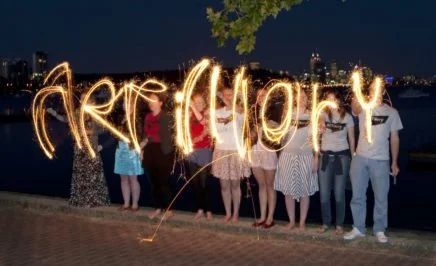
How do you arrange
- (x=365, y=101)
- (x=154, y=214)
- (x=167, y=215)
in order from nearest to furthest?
Answer: (x=365, y=101), (x=167, y=215), (x=154, y=214)

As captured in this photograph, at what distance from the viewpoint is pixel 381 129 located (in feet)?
27.8

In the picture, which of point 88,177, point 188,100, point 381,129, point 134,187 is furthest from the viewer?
point 88,177

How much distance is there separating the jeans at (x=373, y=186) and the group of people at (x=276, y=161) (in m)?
0.01

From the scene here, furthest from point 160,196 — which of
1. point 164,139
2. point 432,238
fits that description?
point 432,238

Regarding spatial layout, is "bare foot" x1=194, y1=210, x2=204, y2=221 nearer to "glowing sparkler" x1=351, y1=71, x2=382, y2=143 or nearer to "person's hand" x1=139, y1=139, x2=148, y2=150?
"person's hand" x1=139, y1=139, x2=148, y2=150

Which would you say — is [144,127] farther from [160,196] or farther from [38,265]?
[38,265]

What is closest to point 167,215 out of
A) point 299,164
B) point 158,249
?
point 158,249

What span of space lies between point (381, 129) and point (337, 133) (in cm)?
68

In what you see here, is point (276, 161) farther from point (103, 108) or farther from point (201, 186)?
point (103, 108)

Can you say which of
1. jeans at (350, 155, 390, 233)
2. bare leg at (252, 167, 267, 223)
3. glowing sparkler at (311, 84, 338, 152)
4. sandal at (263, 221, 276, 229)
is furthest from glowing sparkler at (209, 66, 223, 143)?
jeans at (350, 155, 390, 233)

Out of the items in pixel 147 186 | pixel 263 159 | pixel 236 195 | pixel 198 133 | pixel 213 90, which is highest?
pixel 213 90

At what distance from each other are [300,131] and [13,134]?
5754 centimetres

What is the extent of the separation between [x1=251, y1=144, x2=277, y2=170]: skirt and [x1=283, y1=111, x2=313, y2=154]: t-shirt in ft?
1.21

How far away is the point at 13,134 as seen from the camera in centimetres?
6238
